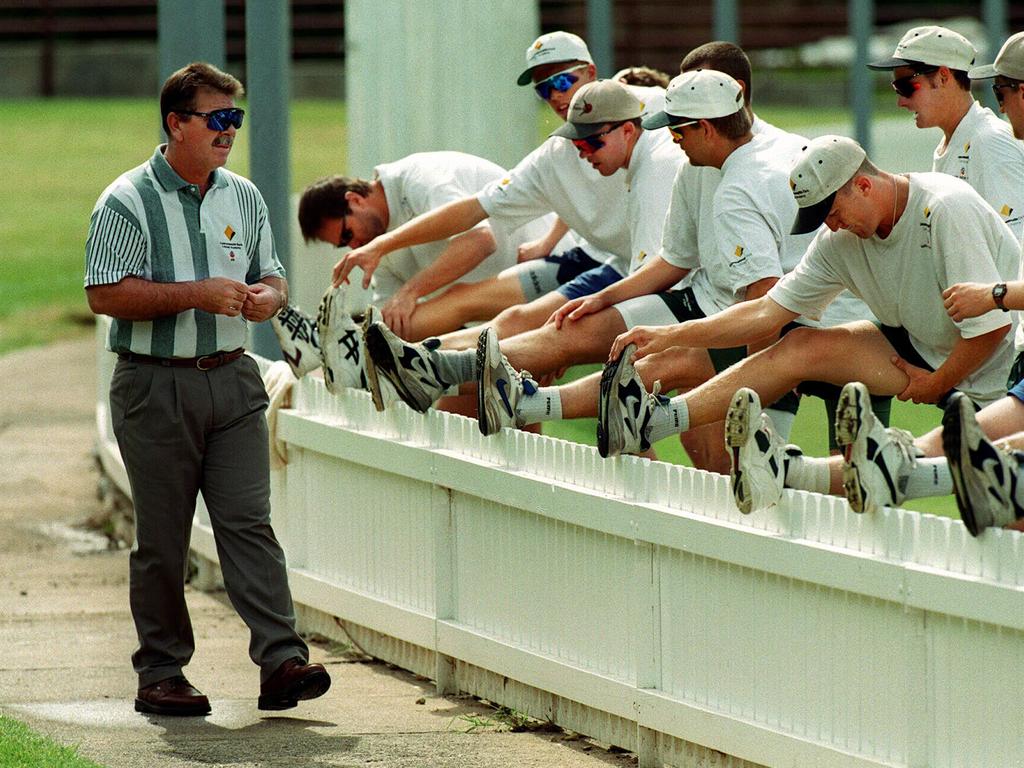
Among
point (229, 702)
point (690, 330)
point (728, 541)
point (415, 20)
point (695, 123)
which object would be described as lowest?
point (229, 702)

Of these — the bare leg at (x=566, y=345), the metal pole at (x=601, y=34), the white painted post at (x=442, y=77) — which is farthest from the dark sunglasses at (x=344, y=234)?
the metal pole at (x=601, y=34)

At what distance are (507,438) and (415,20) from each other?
15.8ft

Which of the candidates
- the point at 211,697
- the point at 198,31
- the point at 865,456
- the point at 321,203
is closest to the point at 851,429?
the point at 865,456

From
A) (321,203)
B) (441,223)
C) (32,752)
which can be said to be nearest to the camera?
(32,752)

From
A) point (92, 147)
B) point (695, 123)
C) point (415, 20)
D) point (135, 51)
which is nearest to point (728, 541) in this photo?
point (695, 123)

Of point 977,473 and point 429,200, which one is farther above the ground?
point 429,200

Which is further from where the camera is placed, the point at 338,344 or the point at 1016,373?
the point at 338,344

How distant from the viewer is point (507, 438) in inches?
246

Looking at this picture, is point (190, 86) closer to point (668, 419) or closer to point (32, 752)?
point (668, 419)

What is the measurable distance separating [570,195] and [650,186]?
53 centimetres

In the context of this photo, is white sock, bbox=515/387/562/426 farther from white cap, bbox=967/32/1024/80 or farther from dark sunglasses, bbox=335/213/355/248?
dark sunglasses, bbox=335/213/355/248

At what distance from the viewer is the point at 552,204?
7.84m

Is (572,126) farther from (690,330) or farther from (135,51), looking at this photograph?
(135,51)

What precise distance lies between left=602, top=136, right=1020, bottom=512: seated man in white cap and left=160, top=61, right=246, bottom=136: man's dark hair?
1438mm
